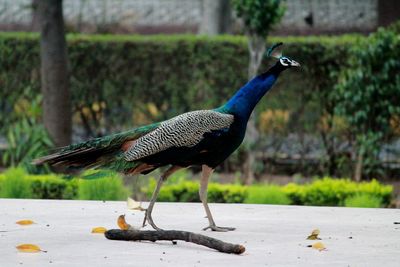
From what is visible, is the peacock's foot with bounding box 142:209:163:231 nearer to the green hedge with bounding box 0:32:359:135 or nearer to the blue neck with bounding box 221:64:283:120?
the blue neck with bounding box 221:64:283:120

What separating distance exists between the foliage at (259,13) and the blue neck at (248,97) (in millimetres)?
5197

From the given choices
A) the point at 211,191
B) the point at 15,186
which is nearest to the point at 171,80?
the point at 211,191

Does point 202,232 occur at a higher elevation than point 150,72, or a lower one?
lower

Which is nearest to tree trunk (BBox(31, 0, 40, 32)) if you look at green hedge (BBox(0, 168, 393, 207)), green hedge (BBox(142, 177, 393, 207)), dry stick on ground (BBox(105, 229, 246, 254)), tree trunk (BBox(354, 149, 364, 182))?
green hedge (BBox(0, 168, 393, 207))

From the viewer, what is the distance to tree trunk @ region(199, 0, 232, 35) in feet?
70.8

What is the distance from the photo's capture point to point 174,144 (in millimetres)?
8164

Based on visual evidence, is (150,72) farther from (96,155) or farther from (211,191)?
(96,155)

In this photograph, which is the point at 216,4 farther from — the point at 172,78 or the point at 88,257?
the point at 88,257

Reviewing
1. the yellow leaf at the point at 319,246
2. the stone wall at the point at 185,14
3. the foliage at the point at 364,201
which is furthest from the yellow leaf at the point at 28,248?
the stone wall at the point at 185,14

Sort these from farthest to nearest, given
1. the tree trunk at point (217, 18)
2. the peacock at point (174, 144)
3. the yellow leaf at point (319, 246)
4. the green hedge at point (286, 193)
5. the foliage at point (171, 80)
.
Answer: the tree trunk at point (217, 18) → the foliage at point (171, 80) → the green hedge at point (286, 193) → the peacock at point (174, 144) → the yellow leaf at point (319, 246)

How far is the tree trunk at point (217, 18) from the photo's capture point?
2159 cm

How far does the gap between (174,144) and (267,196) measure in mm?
3083

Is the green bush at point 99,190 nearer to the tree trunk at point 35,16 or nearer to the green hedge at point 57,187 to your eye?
the green hedge at point 57,187

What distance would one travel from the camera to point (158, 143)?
26.8 ft
